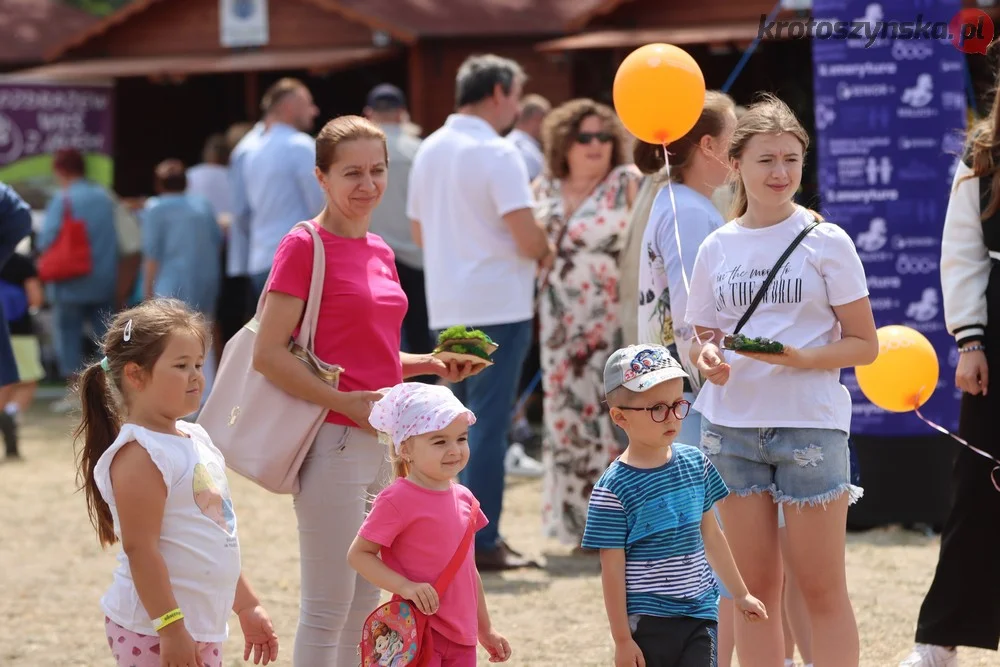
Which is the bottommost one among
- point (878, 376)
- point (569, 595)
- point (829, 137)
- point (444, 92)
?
point (569, 595)

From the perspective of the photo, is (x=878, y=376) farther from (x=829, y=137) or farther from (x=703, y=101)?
(x=829, y=137)

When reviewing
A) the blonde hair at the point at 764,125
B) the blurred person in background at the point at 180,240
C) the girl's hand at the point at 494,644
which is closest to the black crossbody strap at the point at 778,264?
the blonde hair at the point at 764,125

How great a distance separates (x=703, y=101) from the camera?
180 inches

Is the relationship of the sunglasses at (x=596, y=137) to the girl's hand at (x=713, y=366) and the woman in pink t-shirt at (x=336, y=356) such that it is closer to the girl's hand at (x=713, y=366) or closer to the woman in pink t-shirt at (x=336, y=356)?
the woman in pink t-shirt at (x=336, y=356)

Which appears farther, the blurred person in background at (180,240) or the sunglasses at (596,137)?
the blurred person in background at (180,240)

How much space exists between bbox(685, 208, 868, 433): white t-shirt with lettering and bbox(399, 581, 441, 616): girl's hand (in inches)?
41.3

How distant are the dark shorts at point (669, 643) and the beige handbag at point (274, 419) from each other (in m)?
1.09

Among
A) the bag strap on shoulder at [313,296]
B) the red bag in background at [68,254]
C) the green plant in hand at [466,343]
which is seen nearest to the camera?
the bag strap on shoulder at [313,296]

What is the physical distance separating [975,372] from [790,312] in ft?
3.24

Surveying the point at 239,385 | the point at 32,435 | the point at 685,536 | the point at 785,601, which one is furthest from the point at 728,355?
the point at 32,435

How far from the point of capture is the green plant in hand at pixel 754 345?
3.76 m

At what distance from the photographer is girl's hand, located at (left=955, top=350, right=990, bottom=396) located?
4559 millimetres

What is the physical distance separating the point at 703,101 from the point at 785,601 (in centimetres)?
161

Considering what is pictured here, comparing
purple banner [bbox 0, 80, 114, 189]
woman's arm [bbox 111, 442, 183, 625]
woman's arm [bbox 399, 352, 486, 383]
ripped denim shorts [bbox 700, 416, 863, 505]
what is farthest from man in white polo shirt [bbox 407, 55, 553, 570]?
purple banner [bbox 0, 80, 114, 189]
